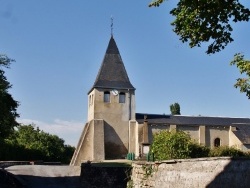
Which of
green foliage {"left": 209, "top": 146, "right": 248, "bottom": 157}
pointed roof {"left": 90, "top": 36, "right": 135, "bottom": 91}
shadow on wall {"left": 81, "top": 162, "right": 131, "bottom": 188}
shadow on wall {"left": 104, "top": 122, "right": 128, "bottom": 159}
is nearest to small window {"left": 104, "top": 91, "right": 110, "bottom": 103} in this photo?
pointed roof {"left": 90, "top": 36, "right": 135, "bottom": 91}

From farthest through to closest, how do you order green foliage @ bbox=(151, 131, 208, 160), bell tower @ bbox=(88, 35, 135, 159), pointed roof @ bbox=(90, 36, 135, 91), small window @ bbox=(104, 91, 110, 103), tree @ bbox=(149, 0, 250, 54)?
pointed roof @ bbox=(90, 36, 135, 91) < small window @ bbox=(104, 91, 110, 103) < bell tower @ bbox=(88, 35, 135, 159) < green foliage @ bbox=(151, 131, 208, 160) < tree @ bbox=(149, 0, 250, 54)

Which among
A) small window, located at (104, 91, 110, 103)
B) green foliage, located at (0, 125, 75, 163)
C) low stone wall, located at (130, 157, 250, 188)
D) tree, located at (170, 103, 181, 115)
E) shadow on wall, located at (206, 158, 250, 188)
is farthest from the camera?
tree, located at (170, 103, 181, 115)

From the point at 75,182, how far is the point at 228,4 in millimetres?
19075

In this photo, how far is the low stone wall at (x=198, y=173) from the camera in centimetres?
1243

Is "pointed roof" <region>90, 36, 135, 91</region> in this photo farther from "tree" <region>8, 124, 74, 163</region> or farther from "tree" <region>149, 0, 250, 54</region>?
"tree" <region>149, 0, 250, 54</region>

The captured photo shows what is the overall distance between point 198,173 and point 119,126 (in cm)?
3722

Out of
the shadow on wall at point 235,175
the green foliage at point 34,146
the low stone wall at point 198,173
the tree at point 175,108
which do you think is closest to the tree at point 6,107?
the low stone wall at point 198,173

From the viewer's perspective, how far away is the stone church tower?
165ft

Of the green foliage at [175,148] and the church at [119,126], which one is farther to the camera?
the church at [119,126]

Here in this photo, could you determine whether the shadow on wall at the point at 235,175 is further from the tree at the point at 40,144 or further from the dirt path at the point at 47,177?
the tree at the point at 40,144

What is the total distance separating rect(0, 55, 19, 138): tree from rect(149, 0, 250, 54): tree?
14319mm

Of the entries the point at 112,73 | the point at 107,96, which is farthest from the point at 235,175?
the point at 112,73

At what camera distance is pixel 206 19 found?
403 inches

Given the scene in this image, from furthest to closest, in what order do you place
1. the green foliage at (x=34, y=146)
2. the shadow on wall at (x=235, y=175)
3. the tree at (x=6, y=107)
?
the green foliage at (x=34, y=146) → the tree at (x=6, y=107) → the shadow on wall at (x=235, y=175)
